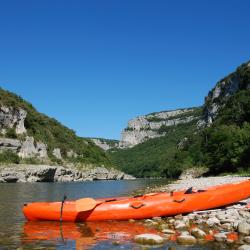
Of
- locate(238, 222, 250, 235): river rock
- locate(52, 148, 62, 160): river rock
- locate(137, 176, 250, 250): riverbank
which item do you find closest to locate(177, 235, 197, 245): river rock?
locate(137, 176, 250, 250): riverbank

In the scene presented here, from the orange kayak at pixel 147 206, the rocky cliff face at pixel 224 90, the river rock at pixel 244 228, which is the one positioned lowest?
the river rock at pixel 244 228

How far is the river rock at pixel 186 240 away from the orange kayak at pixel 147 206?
4997mm

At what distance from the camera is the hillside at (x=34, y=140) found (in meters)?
98.8

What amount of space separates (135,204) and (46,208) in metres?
4.26

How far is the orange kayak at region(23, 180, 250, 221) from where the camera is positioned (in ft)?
60.7

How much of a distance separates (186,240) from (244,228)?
86.4 inches

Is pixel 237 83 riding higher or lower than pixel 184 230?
higher

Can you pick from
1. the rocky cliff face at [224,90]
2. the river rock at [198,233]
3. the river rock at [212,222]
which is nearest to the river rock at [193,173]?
the rocky cliff face at [224,90]

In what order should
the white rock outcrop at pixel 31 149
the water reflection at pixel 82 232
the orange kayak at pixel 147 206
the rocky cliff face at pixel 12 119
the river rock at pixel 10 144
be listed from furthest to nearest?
the rocky cliff face at pixel 12 119 < the white rock outcrop at pixel 31 149 < the river rock at pixel 10 144 < the orange kayak at pixel 147 206 < the water reflection at pixel 82 232

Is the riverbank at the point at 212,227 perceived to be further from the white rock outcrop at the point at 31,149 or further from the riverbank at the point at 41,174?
the white rock outcrop at the point at 31,149

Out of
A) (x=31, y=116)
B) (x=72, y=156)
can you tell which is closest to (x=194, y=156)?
(x=72, y=156)

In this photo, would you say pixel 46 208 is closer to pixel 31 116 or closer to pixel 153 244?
pixel 153 244

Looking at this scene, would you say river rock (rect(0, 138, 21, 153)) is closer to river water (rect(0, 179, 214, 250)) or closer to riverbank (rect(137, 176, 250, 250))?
river water (rect(0, 179, 214, 250))

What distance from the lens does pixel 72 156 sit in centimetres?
13062
